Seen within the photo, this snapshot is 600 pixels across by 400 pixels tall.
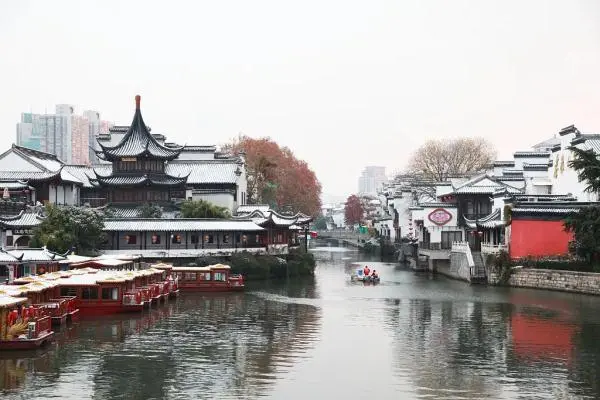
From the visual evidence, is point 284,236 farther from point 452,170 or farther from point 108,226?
point 452,170

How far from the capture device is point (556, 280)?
58.0 metres

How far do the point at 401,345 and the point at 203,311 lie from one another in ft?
51.7

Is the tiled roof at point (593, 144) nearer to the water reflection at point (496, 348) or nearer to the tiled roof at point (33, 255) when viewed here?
the water reflection at point (496, 348)

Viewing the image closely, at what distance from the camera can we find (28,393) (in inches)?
1046

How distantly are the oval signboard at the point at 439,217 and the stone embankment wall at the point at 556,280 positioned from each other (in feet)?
71.4

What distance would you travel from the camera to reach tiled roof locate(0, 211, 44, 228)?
64438 millimetres

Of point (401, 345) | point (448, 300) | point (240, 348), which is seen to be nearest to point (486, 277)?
point (448, 300)

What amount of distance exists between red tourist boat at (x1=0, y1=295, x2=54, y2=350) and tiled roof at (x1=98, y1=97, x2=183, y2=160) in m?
47.8

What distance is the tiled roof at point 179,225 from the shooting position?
68.8 m

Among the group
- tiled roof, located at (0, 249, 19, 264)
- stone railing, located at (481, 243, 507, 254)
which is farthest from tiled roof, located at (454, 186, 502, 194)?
tiled roof, located at (0, 249, 19, 264)

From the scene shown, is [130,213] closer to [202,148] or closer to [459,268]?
[202,148]

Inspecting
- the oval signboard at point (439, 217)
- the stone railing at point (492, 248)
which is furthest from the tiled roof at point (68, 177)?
the stone railing at point (492, 248)

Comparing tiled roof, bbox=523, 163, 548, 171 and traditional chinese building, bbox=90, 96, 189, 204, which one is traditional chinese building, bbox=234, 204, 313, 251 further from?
tiled roof, bbox=523, 163, 548, 171

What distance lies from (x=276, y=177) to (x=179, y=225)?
44614mm
